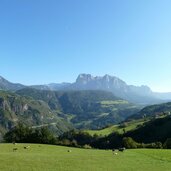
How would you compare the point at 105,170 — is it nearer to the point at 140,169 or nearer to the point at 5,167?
the point at 140,169

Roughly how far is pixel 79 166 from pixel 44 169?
344cm

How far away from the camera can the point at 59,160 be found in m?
29.2

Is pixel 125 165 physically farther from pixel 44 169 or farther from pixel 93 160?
pixel 44 169

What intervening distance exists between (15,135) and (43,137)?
39.4 ft

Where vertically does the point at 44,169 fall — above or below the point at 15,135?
above

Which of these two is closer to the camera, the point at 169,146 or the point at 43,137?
the point at 169,146

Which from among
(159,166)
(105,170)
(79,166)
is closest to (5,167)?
(79,166)

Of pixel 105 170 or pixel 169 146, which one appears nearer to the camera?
pixel 105 170

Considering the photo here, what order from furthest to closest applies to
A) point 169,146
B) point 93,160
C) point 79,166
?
point 169,146 < point 93,160 < point 79,166

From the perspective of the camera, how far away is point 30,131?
111750 millimetres

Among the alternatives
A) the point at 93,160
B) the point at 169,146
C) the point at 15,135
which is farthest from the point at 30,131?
the point at 93,160

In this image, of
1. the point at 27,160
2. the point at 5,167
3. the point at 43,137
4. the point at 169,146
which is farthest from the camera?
the point at 43,137

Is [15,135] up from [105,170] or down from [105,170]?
down

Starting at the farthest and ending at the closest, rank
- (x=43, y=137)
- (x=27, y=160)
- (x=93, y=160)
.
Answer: (x=43, y=137)
(x=93, y=160)
(x=27, y=160)
